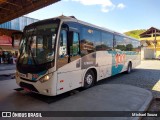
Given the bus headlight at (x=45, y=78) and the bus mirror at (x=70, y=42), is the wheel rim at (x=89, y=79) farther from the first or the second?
the bus headlight at (x=45, y=78)

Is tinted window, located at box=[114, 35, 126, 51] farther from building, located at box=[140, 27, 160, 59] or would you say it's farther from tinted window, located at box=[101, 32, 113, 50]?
building, located at box=[140, 27, 160, 59]

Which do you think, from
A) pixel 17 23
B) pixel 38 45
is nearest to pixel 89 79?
pixel 38 45

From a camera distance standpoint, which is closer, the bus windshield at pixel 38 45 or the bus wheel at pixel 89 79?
the bus windshield at pixel 38 45

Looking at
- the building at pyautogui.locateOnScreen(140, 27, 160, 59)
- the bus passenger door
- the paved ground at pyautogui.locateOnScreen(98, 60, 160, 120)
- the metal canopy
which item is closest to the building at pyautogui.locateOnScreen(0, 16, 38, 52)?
the metal canopy

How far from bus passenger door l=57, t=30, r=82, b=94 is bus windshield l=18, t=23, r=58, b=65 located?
36cm

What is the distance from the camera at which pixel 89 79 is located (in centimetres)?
784

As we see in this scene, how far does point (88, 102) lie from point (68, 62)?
1681mm

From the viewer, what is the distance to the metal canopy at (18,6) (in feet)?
38.4

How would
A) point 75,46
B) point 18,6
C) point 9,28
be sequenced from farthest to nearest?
point 9,28 < point 18,6 < point 75,46

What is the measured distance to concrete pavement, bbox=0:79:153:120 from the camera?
5264mm

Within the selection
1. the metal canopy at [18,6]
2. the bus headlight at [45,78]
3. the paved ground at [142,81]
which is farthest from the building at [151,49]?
the bus headlight at [45,78]

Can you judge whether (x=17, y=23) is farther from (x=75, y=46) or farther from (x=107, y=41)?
(x=75, y=46)

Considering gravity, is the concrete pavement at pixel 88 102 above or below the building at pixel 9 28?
below

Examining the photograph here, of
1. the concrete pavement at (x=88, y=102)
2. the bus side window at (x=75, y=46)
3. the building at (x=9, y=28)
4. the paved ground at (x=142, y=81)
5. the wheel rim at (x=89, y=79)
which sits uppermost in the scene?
the building at (x=9, y=28)
